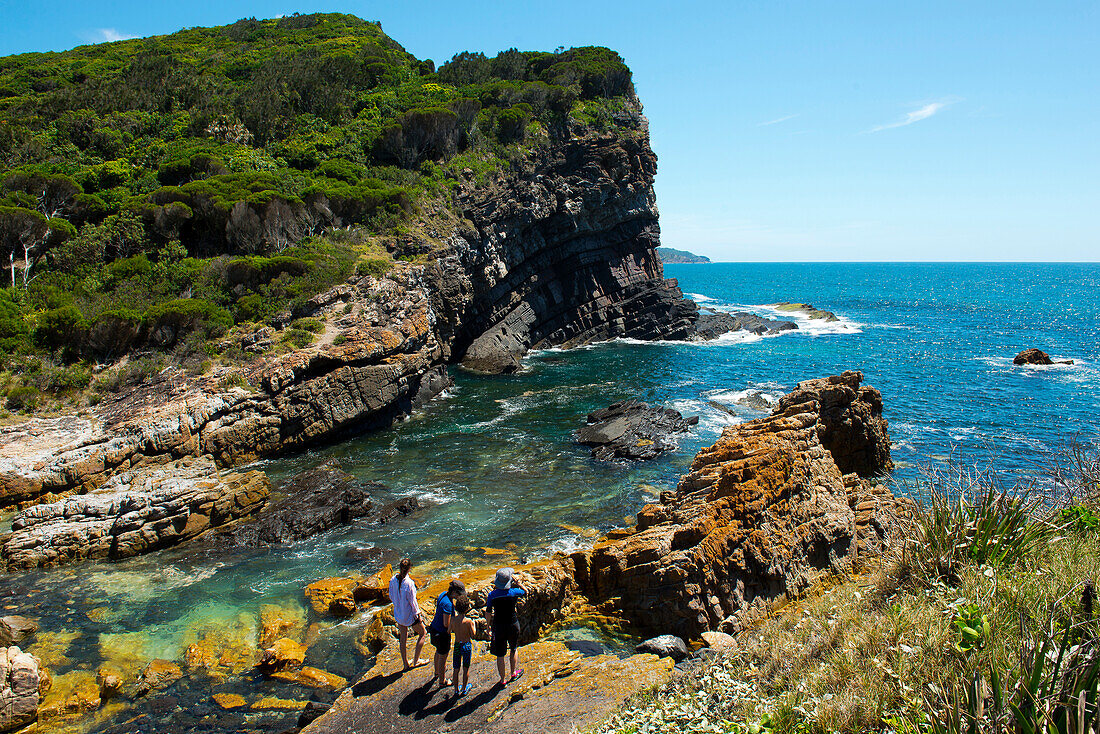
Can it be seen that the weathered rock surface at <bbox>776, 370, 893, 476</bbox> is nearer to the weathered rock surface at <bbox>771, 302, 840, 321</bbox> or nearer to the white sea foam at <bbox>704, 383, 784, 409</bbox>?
the white sea foam at <bbox>704, 383, 784, 409</bbox>

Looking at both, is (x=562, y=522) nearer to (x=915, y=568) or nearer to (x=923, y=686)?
(x=915, y=568)

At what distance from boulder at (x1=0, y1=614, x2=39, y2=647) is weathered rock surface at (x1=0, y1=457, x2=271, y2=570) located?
3782mm

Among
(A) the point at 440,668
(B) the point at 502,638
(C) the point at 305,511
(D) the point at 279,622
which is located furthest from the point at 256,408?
(B) the point at 502,638

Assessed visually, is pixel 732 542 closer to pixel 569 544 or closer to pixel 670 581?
pixel 670 581

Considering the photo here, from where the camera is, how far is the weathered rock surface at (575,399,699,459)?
27.2 meters

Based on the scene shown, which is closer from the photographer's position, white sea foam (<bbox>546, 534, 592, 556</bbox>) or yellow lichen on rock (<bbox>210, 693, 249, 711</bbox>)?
yellow lichen on rock (<bbox>210, 693, 249, 711</bbox>)

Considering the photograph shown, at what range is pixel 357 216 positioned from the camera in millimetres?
43094

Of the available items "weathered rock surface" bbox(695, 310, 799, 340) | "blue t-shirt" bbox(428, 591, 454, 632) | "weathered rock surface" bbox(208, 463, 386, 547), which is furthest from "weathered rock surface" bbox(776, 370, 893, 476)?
"weathered rock surface" bbox(695, 310, 799, 340)

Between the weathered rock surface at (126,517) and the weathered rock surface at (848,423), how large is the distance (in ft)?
64.9

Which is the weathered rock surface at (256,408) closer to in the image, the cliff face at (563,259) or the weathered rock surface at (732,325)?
the cliff face at (563,259)

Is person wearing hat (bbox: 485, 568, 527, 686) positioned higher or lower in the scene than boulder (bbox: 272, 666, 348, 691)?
higher

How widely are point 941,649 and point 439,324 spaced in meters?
39.3

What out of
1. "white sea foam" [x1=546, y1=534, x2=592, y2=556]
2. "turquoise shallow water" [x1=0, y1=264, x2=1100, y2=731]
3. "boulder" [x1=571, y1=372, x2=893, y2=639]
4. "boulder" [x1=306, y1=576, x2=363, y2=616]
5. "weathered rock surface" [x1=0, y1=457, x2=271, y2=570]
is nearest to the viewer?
"boulder" [x1=571, y1=372, x2=893, y2=639]

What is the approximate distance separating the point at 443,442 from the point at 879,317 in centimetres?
7143
